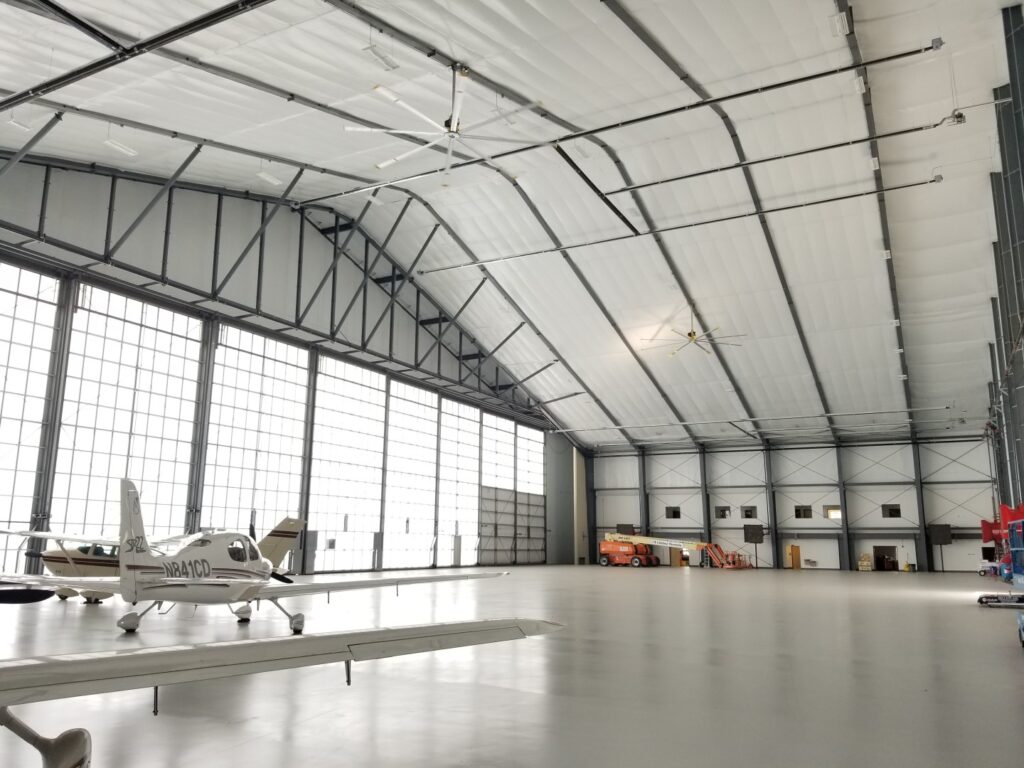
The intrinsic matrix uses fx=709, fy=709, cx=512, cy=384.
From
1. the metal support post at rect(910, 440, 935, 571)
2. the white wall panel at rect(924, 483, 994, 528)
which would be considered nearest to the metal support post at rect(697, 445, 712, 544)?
the metal support post at rect(910, 440, 935, 571)

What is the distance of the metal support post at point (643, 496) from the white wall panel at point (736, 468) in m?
4.13

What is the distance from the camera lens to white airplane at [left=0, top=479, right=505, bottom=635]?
1024 cm

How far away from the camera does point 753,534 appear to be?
4191 cm

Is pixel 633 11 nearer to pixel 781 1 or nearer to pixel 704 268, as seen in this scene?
pixel 781 1

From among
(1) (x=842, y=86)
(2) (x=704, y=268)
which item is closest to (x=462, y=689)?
(1) (x=842, y=86)

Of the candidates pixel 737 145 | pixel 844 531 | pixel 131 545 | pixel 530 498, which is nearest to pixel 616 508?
pixel 530 498

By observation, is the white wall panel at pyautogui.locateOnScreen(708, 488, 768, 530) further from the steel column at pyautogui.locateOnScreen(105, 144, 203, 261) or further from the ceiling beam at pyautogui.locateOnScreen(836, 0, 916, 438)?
the steel column at pyautogui.locateOnScreen(105, 144, 203, 261)

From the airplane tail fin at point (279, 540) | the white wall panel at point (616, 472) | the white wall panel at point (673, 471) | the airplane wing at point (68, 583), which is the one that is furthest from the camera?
the white wall panel at point (616, 472)

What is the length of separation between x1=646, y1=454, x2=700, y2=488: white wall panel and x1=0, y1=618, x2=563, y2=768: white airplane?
1662 inches

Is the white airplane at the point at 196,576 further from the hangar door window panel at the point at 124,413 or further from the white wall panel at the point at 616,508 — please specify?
the white wall panel at the point at 616,508

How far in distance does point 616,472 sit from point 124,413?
106 ft

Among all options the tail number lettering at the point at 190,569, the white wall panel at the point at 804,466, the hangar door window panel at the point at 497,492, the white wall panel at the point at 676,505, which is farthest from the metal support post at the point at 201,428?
the white wall panel at the point at 804,466

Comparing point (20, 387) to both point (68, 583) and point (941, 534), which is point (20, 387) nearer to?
point (68, 583)

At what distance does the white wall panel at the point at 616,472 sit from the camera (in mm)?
46938
